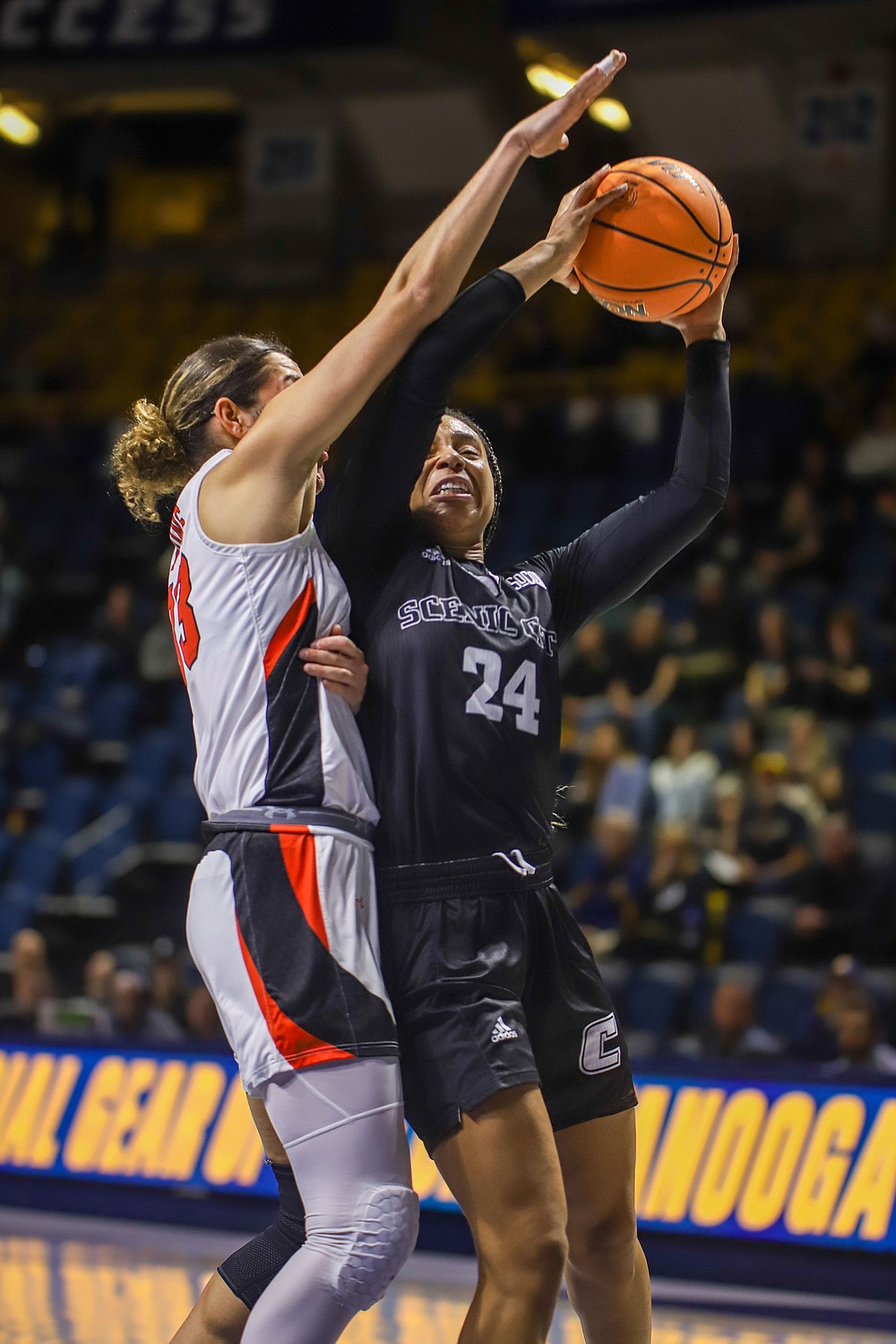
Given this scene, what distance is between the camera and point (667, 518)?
368cm

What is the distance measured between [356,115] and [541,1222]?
1565 cm

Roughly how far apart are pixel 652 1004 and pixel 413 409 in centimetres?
609

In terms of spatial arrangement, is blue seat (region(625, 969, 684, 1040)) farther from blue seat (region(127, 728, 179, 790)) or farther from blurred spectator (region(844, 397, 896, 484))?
blurred spectator (region(844, 397, 896, 484))

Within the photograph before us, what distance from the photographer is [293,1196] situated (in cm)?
336

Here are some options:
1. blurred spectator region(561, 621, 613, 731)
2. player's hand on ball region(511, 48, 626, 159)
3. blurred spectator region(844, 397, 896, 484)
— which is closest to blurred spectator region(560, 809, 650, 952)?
blurred spectator region(561, 621, 613, 731)

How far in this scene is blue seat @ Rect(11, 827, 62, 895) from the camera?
1185cm

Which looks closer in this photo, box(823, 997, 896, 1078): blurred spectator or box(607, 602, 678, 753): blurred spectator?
box(823, 997, 896, 1078): blurred spectator

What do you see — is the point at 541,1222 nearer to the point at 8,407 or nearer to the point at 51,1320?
the point at 51,1320

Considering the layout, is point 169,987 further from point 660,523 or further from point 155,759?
point 660,523

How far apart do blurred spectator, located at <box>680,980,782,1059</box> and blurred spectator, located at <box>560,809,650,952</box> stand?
3.62ft

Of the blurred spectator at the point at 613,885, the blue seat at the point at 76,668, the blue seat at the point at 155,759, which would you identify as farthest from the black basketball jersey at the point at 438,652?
the blue seat at the point at 76,668

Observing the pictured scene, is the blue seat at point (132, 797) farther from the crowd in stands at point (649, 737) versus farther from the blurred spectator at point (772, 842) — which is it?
the blurred spectator at point (772, 842)

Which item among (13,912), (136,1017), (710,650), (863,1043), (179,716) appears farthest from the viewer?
(179,716)

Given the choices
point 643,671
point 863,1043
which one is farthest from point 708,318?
point 643,671
